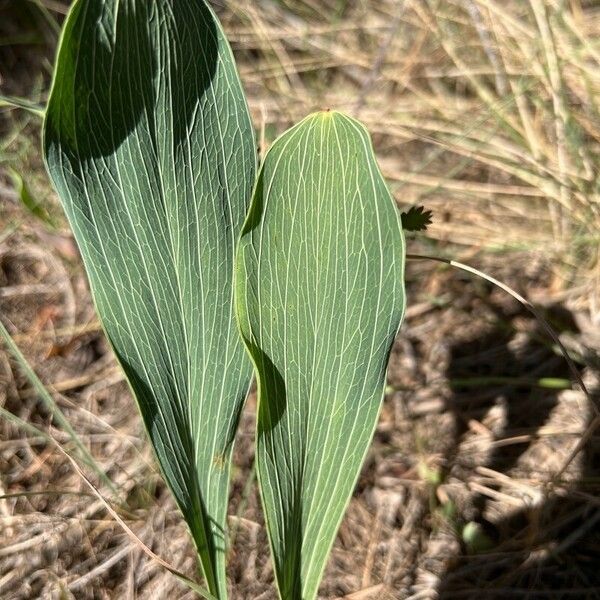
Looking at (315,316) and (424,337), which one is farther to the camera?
(424,337)

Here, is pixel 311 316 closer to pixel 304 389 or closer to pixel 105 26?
pixel 304 389

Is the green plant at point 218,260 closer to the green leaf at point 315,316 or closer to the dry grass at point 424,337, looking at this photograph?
the green leaf at point 315,316

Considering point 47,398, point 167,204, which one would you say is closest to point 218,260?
point 167,204

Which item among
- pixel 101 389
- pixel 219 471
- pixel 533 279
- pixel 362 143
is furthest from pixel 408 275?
pixel 362 143

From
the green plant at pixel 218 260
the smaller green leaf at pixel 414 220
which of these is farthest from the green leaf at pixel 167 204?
the smaller green leaf at pixel 414 220

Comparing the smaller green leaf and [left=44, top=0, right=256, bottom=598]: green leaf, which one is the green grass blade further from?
the smaller green leaf

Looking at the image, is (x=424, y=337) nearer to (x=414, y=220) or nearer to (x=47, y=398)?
(x=414, y=220)
